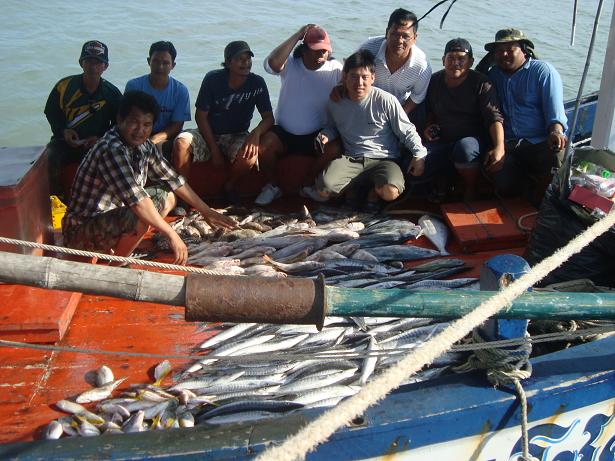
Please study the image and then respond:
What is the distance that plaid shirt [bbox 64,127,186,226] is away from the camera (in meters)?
4.81

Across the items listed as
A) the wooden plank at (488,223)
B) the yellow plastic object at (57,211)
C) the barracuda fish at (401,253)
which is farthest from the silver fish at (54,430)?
the wooden plank at (488,223)

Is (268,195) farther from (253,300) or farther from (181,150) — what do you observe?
(253,300)

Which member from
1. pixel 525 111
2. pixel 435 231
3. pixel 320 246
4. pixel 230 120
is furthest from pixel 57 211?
pixel 525 111

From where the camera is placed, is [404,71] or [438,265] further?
[404,71]

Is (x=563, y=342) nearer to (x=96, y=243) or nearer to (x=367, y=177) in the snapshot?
(x=367, y=177)

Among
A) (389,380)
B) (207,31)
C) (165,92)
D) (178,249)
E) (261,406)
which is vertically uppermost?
(389,380)

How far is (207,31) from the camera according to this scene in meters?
20.0

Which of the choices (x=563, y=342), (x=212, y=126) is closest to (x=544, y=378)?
(x=563, y=342)

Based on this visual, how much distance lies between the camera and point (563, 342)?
3461 millimetres

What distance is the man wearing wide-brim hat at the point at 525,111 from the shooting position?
19.3 feet

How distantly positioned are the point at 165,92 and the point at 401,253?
288 centimetres

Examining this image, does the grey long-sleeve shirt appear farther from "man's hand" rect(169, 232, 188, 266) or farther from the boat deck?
the boat deck

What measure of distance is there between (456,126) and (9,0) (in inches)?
766

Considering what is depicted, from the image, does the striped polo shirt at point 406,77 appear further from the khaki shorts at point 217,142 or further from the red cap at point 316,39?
the khaki shorts at point 217,142
